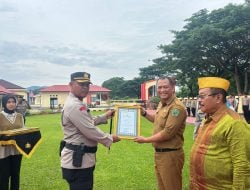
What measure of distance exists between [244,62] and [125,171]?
27535 mm

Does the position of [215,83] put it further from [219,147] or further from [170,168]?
[170,168]

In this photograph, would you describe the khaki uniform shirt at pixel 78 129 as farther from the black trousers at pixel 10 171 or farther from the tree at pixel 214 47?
the tree at pixel 214 47

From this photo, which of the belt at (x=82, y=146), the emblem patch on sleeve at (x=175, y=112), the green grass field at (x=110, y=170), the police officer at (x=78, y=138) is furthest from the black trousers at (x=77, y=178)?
the green grass field at (x=110, y=170)

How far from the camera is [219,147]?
317 cm

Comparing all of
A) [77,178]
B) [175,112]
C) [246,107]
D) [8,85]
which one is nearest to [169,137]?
[175,112]

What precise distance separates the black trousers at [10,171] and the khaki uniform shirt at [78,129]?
2.11 m

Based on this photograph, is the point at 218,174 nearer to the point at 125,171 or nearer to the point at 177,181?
the point at 177,181

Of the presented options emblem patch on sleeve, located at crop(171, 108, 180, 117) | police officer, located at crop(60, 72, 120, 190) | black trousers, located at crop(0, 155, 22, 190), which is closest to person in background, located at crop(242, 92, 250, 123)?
black trousers, located at crop(0, 155, 22, 190)

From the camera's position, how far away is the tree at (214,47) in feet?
99.7

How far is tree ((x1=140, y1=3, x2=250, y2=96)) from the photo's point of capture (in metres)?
30.4

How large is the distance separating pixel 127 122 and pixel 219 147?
191cm

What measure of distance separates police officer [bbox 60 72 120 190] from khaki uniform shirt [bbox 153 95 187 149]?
0.65m

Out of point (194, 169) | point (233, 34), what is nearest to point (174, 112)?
point (194, 169)

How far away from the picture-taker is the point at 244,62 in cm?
3388
